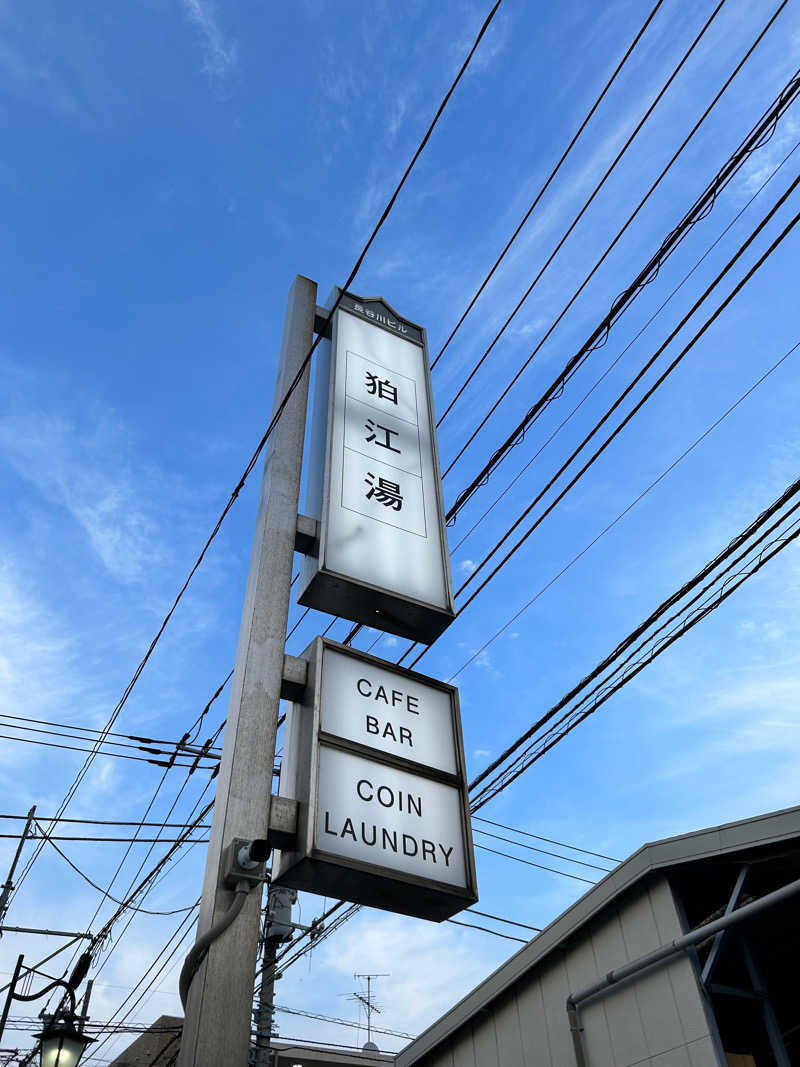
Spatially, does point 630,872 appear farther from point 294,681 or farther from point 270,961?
point 270,961

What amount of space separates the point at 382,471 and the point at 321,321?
174 cm

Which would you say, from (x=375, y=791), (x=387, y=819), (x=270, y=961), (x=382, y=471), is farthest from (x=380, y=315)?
(x=270, y=961)

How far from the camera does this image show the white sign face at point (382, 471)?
20.6 feet

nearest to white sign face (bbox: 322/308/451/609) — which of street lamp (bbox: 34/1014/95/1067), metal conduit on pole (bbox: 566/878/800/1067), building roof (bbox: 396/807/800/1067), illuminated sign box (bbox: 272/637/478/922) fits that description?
illuminated sign box (bbox: 272/637/478/922)

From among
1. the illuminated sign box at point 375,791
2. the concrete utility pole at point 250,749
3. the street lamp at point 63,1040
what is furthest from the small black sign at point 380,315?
the street lamp at point 63,1040

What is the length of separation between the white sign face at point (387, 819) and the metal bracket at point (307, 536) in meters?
1.62

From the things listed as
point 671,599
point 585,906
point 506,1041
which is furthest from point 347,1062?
point 671,599

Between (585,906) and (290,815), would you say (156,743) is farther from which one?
(290,815)

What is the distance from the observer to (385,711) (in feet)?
18.0

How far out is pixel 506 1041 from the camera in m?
11.5

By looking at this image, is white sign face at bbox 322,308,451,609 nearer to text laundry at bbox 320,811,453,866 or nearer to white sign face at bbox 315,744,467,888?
white sign face at bbox 315,744,467,888

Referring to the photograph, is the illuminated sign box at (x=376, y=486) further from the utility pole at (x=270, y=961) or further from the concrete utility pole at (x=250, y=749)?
the utility pole at (x=270, y=961)

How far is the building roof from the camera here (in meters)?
8.63

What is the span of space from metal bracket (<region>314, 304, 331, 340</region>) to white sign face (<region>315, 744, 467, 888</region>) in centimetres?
417
